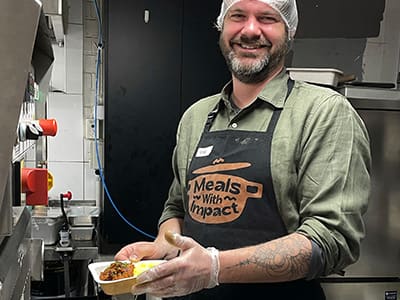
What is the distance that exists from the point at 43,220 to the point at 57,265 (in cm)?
24

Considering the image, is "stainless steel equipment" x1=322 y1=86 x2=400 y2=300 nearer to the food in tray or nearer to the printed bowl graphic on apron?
the printed bowl graphic on apron

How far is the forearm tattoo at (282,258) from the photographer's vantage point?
2.94 ft

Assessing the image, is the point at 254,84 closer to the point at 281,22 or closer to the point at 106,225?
the point at 281,22

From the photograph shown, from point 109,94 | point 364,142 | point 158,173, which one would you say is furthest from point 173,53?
point 364,142

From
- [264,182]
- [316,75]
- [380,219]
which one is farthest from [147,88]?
[380,219]

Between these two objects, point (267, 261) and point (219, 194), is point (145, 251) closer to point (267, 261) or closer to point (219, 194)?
point (219, 194)

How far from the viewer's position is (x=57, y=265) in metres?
2.03

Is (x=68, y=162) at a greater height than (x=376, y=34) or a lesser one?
lesser

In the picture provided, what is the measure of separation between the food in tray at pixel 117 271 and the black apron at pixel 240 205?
0.70 ft

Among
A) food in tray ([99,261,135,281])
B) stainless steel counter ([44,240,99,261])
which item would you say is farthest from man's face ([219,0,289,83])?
stainless steel counter ([44,240,99,261])

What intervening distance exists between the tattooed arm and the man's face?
0.49 metres

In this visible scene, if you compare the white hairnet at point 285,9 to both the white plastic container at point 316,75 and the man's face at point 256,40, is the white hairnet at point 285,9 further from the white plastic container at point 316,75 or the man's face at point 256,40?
the white plastic container at point 316,75

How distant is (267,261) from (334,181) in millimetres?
240

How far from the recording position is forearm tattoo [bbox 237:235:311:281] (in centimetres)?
90
